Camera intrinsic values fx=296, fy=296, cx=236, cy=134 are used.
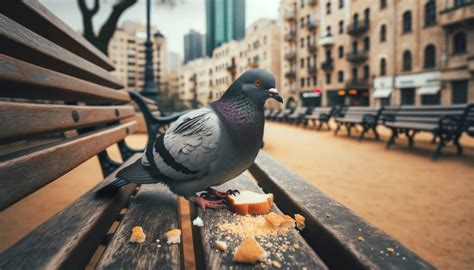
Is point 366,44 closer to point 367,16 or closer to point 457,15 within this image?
point 367,16

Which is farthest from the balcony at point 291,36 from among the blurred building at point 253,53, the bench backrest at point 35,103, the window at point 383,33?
the bench backrest at point 35,103

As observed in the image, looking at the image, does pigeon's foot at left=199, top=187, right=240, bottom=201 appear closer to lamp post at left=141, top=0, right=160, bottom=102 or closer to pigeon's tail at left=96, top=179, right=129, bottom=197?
pigeon's tail at left=96, top=179, right=129, bottom=197

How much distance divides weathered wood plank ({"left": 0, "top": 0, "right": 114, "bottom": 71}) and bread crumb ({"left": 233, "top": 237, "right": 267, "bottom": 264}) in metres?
1.15

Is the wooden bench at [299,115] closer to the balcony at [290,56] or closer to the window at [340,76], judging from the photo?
the window at [340,76]

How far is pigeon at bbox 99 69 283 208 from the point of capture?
45.5 inches

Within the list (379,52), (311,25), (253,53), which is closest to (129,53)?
(253,53)

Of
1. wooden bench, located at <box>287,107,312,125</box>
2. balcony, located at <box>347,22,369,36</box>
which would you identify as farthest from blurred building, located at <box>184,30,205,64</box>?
wooden bench, located at <box>287,107,312,125</box>

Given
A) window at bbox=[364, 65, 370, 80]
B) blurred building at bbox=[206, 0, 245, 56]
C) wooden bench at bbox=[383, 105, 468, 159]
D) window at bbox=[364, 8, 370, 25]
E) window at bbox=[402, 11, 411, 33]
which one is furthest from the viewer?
blurred building at bbox=[206, 0, 245, 56]

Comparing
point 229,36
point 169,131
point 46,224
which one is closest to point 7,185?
point 46,224

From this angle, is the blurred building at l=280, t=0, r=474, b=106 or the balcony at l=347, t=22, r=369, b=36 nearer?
the blurred building at l=280, t=0, r=474, b=106

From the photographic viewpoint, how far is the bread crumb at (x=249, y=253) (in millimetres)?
817

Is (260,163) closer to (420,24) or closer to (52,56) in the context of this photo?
(52,56)

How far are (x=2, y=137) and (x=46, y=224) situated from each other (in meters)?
0.38

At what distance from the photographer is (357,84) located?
28.5 metres
